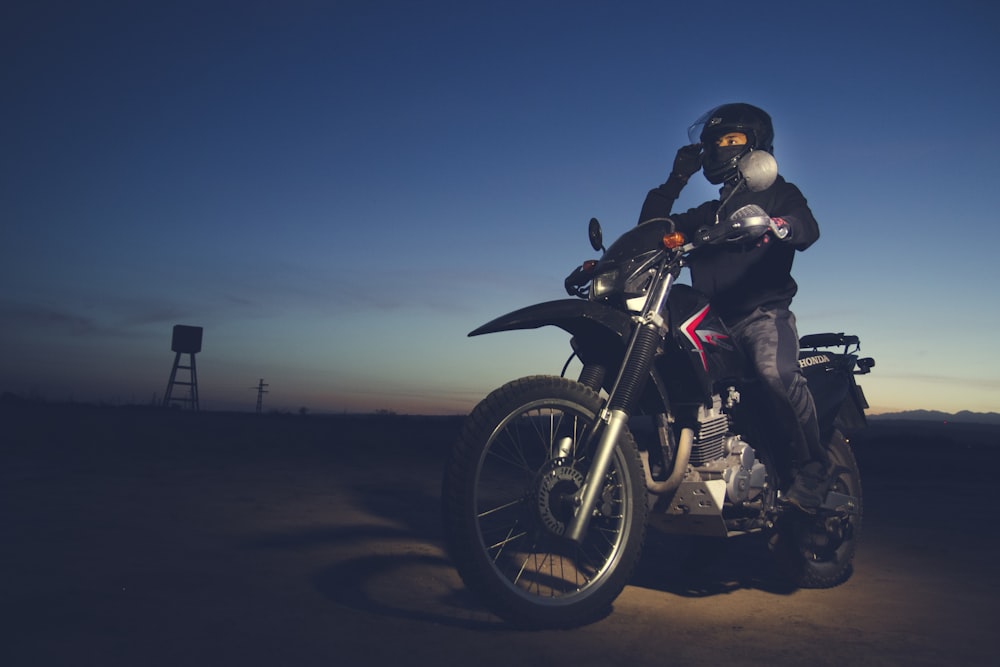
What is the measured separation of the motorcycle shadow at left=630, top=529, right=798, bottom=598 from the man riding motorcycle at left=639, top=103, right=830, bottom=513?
0.70 meters

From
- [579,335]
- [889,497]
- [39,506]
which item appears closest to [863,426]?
[579,335]

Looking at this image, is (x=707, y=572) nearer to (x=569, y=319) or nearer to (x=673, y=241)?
(x=569, y=319)

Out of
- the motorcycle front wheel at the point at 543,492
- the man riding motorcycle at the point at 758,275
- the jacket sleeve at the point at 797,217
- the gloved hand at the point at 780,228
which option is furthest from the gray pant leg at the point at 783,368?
the motorcycle front wheel at the point at 543,492

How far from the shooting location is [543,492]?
348 cm

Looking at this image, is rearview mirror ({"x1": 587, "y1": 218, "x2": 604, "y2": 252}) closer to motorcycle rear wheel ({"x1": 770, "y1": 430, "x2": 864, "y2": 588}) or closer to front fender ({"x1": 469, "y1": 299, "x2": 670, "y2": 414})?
front fender ({"x1": 469, "y1": 299, "x2": 670, "y2": 414})

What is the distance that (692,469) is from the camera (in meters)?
4.05

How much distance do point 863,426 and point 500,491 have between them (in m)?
4.24

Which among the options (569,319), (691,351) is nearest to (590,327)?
(569,319)

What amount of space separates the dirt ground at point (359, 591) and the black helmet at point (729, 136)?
7.70 ft

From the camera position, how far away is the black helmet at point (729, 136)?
15.1 ft

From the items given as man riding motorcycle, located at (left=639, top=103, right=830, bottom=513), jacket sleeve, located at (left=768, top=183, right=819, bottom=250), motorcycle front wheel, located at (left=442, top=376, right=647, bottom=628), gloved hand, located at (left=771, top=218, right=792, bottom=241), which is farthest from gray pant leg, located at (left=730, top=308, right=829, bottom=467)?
motorcycle front wheel, located at (left=442, top=376, right=647, bottom=628)

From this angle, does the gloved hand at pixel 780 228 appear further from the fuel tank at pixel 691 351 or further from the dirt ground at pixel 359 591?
the dirt ground at pixel 359 591

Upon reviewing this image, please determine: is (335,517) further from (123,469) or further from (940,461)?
(940,461)

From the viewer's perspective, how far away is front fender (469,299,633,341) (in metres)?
3.66
